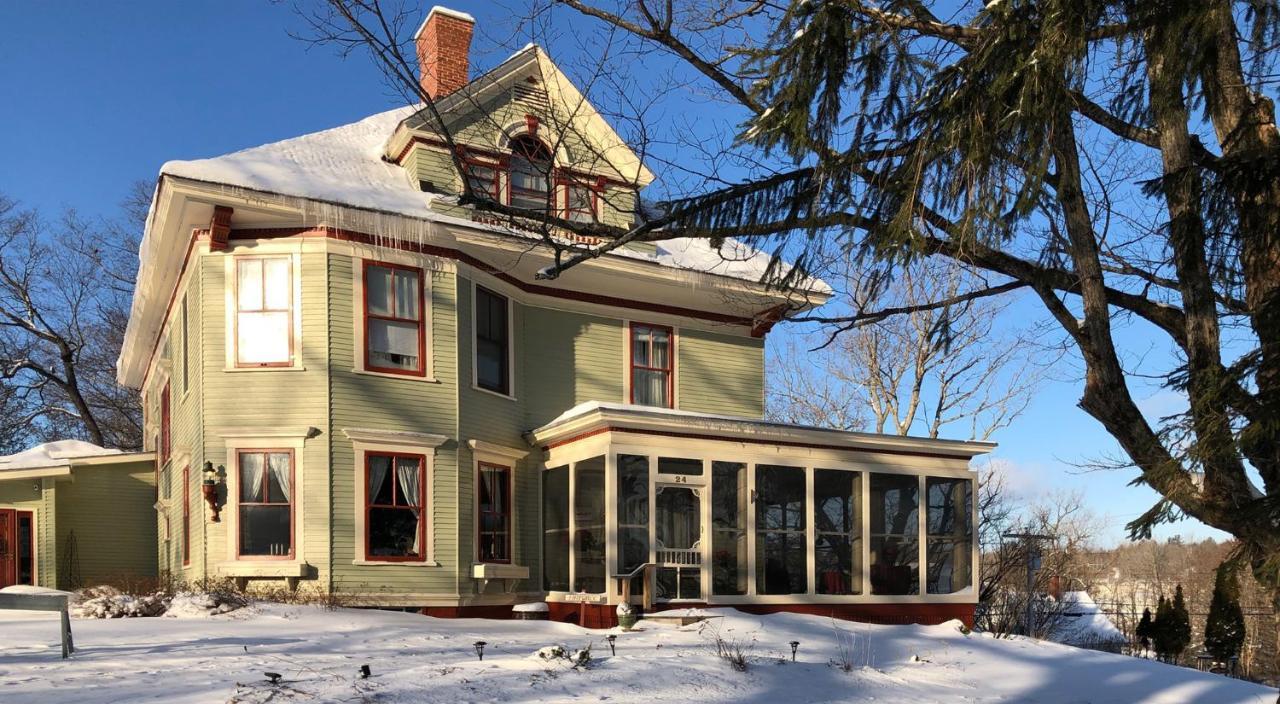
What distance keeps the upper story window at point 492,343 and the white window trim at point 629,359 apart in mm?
2206

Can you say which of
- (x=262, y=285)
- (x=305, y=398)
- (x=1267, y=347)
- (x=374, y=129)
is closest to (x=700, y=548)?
(x=305, y=398)

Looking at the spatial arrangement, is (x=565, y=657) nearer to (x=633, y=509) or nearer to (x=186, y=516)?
(x=633, y=509)

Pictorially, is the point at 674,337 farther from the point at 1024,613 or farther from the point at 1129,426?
the point at 1129,426

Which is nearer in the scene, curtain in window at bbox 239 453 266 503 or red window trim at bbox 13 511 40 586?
curtain in window at bbox 239 453 266 503

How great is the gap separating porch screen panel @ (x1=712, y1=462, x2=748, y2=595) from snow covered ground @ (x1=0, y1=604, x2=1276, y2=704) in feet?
5.65

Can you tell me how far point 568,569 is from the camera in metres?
15.1

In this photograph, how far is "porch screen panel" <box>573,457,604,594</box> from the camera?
14.6 meters

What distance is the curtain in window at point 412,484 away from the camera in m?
14.5

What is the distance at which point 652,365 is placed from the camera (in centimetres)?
1786

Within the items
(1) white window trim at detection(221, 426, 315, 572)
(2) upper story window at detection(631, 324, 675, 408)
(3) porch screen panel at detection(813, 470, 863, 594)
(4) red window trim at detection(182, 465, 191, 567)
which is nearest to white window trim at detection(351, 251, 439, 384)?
(1) white window trim at detection(221, 426, 315, 572)

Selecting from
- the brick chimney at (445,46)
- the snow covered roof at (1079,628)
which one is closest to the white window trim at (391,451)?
the brick chimney at (445,46)

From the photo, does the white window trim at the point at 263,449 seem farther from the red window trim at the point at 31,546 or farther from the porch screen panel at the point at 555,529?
the red window trim at the point at 31,546

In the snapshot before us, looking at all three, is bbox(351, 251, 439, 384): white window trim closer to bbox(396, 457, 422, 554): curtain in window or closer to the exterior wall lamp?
bbox(396, 457, 422, 554): curtain in window

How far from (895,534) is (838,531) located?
100 centimetres
